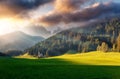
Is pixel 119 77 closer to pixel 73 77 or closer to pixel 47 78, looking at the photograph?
pixel 73 77

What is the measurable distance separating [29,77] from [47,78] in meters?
3.15

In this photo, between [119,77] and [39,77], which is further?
[119,77]

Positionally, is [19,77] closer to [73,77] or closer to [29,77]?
[29,77]

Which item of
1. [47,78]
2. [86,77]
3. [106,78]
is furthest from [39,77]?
[106,78]

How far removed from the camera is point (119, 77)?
5188cm

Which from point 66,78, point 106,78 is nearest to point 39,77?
point 66,78

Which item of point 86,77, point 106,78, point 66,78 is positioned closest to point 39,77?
point 66,78

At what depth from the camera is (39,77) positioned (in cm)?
4869

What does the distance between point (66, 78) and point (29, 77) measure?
6.57m

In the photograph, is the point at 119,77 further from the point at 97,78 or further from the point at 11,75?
the point at 11,75

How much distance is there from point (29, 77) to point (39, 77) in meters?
1.75

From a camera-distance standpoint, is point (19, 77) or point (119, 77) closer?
point (19, 77)

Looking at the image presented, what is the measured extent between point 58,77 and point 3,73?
1025cm

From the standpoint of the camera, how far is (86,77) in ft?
168
